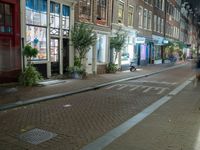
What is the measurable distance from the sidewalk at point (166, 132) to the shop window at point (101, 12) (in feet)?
42.8

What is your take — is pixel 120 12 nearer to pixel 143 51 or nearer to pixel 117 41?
pixel 117 41

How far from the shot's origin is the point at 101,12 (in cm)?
2205

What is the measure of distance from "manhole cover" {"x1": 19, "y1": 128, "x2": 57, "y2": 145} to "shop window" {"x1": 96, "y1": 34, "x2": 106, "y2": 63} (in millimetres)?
15588

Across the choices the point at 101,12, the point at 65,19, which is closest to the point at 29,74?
the point at 65,19

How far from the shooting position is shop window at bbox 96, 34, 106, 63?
2204cm

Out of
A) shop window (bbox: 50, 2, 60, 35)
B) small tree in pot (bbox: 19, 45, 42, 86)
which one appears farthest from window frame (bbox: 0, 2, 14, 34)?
shop window (bbox: 50, 2, 60, 35)

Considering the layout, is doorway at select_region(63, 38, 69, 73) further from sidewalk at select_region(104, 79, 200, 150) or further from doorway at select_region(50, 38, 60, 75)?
sidewalk at select_region(104, 79, 200, 150)

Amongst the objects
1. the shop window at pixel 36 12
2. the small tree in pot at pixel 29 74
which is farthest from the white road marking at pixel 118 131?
the shop window at pixel 36 12

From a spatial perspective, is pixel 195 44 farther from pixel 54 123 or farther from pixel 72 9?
pixel 54 123

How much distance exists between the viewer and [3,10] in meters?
13.2

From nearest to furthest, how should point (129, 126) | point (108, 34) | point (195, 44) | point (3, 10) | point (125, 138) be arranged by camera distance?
1. point (125, 138)
2. point (129, 126)
3. point (3, 10)
4. point (108, 34)
5. point (195, 44)

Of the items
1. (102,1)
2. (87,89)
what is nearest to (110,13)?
(102,1)

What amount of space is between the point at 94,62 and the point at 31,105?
1168cm

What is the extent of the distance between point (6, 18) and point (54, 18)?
3.77m
